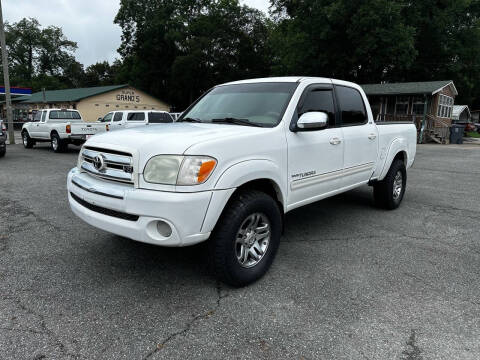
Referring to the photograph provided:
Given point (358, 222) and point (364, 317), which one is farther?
point (358, 222)

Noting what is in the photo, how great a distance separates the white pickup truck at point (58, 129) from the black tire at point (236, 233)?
12213 millimetres

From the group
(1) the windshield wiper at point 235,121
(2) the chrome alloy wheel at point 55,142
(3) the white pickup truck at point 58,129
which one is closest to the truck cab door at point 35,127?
(3) the white pickup truck at point 58,129

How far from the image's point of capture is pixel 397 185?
596 cm

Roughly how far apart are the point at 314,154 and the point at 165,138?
5.53 feet

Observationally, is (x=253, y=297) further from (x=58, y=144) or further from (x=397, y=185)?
(x=58, y=144)

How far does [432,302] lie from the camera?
3008 millimetres

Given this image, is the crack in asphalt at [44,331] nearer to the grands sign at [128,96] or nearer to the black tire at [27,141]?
the black tire at [27,141]

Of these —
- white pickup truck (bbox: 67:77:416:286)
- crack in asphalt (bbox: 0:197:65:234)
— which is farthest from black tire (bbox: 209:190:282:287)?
crack in asphalt (bbox: 0:197:65:234)

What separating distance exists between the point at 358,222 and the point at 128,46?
51.3m

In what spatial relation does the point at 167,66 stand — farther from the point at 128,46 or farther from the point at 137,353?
the point at 137,353

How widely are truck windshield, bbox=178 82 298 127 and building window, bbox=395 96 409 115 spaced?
88.9ft

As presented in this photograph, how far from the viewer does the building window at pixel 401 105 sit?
91.7 ft

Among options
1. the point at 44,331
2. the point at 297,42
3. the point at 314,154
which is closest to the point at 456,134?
the point at 297,42

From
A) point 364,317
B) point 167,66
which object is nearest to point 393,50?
point 167,66
